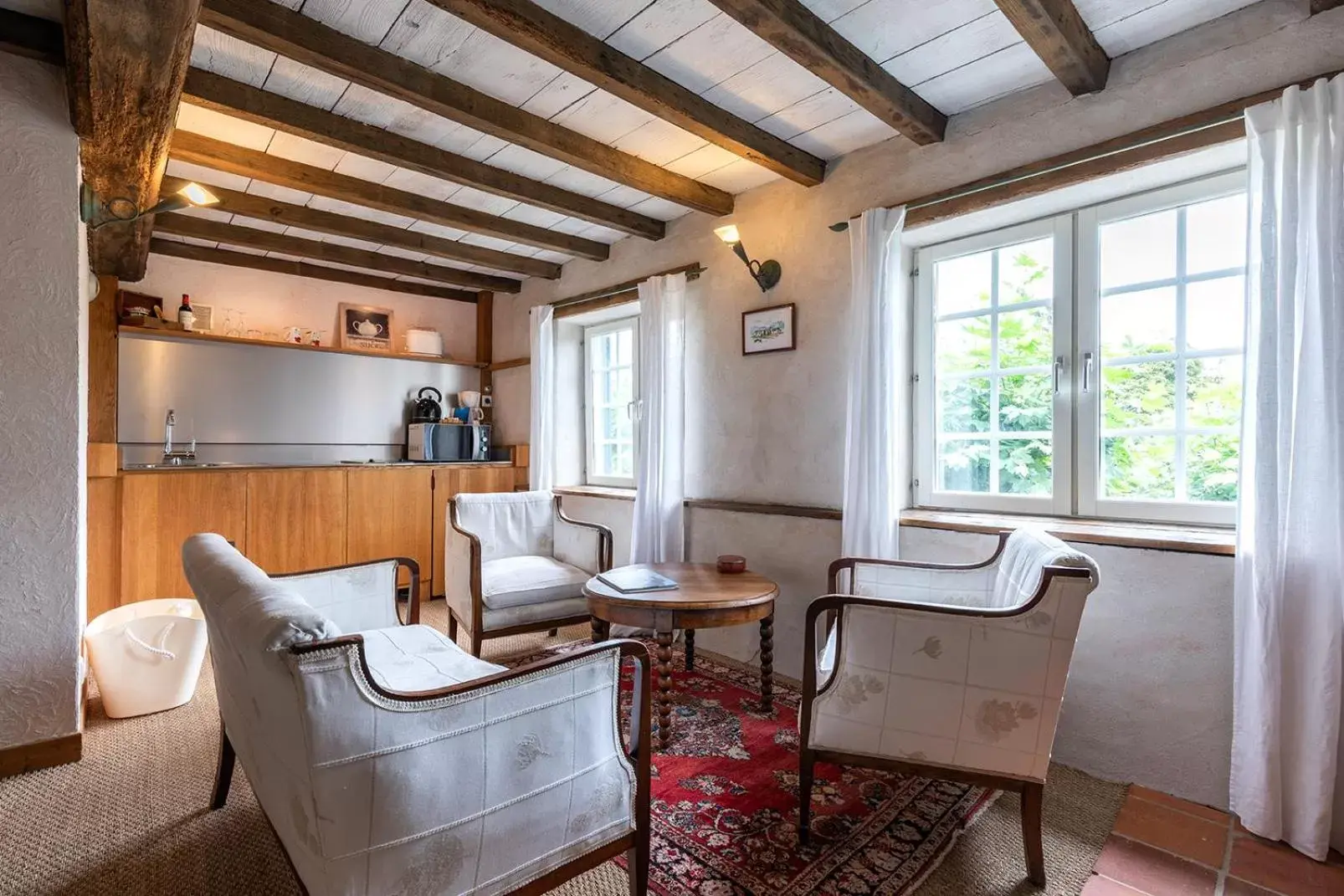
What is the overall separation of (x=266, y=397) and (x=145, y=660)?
7.46ft

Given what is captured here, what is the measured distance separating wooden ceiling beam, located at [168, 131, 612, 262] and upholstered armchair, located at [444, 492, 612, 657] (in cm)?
149

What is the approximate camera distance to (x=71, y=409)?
2164 millimetres

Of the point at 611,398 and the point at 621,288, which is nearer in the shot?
the point at 621,288

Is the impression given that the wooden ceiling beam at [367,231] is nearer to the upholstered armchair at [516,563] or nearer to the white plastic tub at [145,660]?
the upholstered armchair at [516,563]

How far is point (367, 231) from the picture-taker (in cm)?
377

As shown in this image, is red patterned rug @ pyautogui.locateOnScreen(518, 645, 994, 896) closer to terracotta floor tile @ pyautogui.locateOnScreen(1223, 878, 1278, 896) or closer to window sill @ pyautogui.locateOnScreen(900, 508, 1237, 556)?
terracotta floor tile @ pyautogui.locateOnScreen(1223, 878, 1278, 896)

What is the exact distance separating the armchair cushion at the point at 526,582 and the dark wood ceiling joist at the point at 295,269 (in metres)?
2.67

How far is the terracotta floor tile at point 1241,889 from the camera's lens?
1616mm

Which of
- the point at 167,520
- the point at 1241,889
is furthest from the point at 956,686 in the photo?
the point at 167,520

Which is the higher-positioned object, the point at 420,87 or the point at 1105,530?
the point at 420,87

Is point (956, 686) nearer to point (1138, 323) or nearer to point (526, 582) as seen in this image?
point (1138, 323)

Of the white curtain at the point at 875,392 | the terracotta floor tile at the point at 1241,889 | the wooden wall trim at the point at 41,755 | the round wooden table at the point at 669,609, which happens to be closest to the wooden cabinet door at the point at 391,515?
the wooden wall trim at the point at 41,755

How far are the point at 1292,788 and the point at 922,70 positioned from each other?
246 centimetres

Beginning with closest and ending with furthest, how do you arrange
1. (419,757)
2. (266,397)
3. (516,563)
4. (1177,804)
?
(419,757)
(1177,804)
(516,563)
(266,397)
